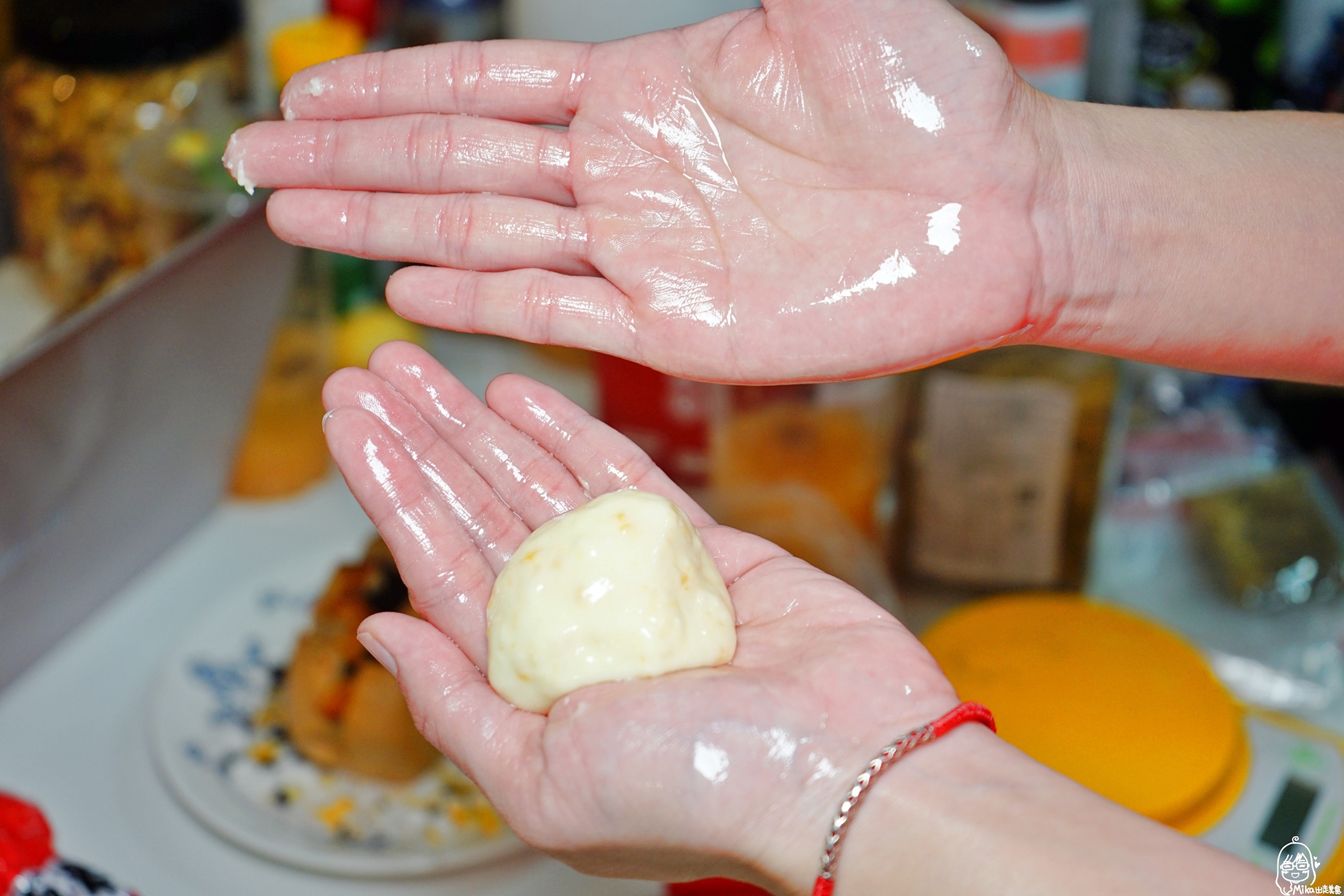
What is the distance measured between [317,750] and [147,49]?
85 cm

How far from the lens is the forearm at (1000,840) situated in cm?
71

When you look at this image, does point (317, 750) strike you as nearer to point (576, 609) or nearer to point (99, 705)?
point (99, 705)

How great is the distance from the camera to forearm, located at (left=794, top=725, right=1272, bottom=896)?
0.71 metres

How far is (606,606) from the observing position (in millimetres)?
937

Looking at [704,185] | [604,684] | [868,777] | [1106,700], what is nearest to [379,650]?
[604,684]

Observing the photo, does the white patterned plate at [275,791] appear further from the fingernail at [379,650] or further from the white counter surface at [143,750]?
the fingernail at [379,650]

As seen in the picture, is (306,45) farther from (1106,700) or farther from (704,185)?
(1106,700)

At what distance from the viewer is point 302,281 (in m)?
1.62

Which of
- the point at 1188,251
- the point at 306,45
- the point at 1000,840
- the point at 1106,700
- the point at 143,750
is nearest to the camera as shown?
the point at 1000,840

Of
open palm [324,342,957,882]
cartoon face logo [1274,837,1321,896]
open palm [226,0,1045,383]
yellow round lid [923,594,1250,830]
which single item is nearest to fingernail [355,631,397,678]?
open palm [324,342,957,882]

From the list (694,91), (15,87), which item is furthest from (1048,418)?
(15,87)

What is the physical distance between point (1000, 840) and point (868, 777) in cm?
9

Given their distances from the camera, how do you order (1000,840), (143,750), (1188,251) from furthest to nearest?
(143,750) → (1188,251) → (1000,840)

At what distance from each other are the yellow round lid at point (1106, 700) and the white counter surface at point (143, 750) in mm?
409
